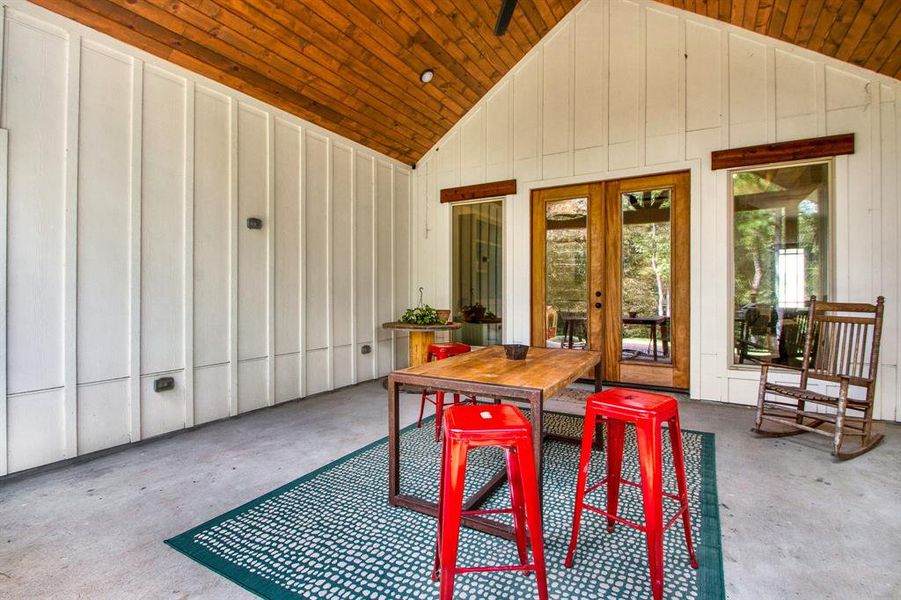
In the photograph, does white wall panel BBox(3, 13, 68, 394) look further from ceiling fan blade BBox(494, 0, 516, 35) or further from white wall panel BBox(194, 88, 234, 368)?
ceiling fan blade BBox(494, 0, 516, 35)

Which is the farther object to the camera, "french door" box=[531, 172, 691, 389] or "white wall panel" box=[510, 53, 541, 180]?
"white wall panel" box=[510, 53, 541, 180]

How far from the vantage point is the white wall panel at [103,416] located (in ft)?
9.84

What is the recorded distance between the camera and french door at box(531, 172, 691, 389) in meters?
4.74

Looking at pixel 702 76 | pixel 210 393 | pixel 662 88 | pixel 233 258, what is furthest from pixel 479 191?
pixel 210 393

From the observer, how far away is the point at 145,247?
335 centimetres

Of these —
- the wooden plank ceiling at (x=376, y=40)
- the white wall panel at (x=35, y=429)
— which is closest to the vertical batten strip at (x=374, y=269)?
the wooden plank ceiling at (x=376, y=40)

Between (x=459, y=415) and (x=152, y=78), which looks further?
(x=152, y=78)

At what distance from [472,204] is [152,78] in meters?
3.82

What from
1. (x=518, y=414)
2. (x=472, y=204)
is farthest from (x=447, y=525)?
(x=472, y=204)

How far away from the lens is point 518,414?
1771mm

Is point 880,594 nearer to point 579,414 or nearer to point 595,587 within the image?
point 595,587

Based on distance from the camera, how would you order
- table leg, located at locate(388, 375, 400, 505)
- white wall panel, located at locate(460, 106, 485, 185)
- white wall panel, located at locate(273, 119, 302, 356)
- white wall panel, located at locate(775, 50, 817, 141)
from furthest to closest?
white wall panel, located at locate(460, 106, 485, 185)
white wall panel, located at locate(273, 119, 302, 356)
white wall panel, located at locate(775, 50, 817, 141)
table leg, located at locate(388, 375, 400, 505)

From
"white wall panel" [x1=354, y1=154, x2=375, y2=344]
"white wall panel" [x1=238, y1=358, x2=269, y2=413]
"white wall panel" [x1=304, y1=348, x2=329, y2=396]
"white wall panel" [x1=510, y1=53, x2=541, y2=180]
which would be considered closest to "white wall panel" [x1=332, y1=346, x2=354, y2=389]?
"white wall panel" [x1=304, y1=348, x2=329, y2=396]

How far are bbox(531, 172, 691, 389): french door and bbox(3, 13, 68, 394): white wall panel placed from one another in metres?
4.61
